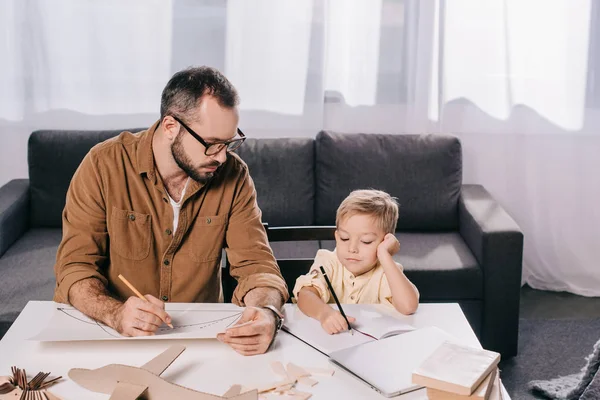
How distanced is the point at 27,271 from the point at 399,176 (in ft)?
5.17

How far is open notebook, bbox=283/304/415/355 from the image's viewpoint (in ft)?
5.53

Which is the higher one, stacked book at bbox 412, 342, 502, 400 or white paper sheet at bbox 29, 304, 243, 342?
stacked book at bbox 412, 342, 502, 400

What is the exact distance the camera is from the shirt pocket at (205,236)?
6.91 feet

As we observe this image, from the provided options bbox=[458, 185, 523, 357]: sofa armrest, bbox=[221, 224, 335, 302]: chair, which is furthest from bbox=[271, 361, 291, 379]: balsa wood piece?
bbox=[458, 185, 523, 357]: sofa armrest

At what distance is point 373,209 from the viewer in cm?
212

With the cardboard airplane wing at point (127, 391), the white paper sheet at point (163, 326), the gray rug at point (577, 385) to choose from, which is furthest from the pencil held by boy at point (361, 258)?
the gray rug at point (577, 385)

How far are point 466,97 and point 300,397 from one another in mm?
2708

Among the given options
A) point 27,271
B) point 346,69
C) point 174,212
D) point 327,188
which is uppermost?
point 346,69

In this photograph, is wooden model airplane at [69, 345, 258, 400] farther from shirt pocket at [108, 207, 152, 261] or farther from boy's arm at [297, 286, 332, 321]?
shirt pocket at [108, 207, 152, 261]

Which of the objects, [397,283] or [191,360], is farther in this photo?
[397,283]

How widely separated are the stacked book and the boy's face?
61 cm

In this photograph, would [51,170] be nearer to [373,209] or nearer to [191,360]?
[373,209]

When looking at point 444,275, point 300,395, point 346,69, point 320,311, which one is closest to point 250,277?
point 320,311

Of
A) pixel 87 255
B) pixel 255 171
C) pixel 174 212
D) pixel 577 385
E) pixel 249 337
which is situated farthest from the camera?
pixel 255 171
